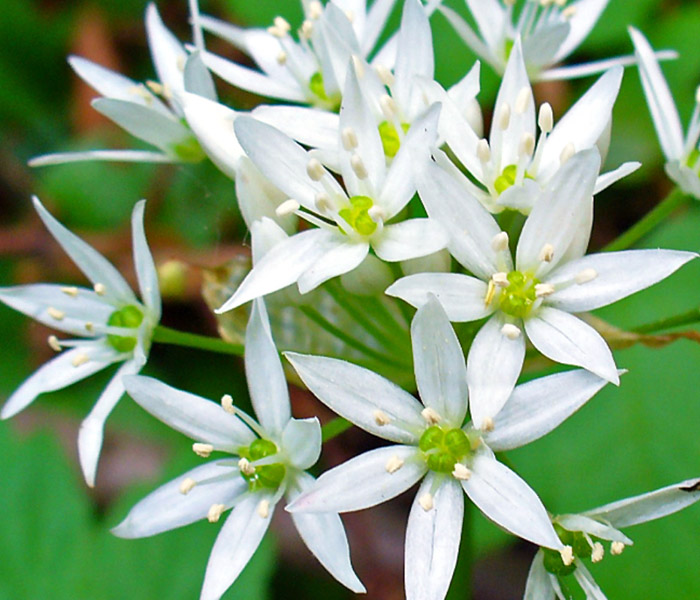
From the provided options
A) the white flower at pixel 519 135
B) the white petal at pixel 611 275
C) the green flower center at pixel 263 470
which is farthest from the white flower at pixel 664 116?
the green flower center at pixel 263 470

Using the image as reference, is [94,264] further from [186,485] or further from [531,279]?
[531,279]

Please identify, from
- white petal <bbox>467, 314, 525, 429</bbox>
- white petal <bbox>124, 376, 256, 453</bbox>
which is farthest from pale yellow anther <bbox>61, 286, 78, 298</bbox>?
white petal <bbox>467, 314, 525, 429</bbox>

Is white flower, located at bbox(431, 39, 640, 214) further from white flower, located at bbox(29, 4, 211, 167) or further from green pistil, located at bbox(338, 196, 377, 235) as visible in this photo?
white flower, located at bbox(29, 4, 211, 167)

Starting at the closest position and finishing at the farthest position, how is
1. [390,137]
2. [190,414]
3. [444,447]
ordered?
[444,447], [190,414], [390,137]

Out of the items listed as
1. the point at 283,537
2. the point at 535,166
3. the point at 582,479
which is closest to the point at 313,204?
the point at 535,166

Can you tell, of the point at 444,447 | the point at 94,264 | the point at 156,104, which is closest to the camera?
the point at 444,447

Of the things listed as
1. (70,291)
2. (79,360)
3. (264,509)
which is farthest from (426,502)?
(70,291)

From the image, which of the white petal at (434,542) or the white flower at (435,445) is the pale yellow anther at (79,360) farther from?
the white petal at (434,542)
